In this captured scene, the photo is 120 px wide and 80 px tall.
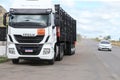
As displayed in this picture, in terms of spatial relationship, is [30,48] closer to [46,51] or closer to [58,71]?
[46,51]

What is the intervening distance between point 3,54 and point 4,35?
275 cm

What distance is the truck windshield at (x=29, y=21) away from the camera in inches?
874

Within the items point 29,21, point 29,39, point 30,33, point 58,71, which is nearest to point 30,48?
point 29,39

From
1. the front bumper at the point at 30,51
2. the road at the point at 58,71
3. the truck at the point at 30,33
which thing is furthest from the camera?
the front bumper at the point at 30,51

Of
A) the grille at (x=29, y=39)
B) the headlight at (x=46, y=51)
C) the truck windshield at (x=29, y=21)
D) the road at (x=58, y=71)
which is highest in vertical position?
the truck windshield at (x=29, y=21)

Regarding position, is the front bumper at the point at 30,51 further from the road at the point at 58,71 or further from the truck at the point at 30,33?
the road at the point at 58,71

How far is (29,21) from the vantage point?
72.9ft

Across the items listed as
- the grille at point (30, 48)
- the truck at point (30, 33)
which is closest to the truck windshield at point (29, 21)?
the truck at point (30, 33)

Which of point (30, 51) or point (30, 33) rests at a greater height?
point (30, 33)

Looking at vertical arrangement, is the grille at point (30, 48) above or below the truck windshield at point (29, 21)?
below

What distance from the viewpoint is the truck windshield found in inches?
874

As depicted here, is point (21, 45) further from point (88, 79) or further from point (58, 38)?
point (88, 79)

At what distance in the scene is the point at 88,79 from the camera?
15.8 meters

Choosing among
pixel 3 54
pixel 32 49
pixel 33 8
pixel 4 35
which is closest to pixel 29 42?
pixel 32 49
